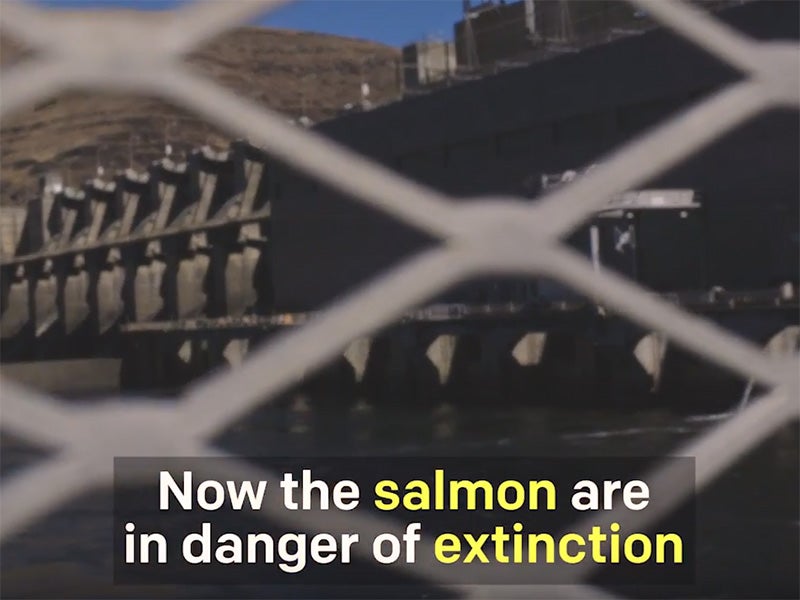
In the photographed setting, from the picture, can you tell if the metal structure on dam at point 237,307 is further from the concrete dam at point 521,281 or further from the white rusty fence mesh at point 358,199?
the white rusty fence mesh at point 358,199

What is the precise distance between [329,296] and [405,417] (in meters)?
3.21

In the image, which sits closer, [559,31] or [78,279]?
[559,31]

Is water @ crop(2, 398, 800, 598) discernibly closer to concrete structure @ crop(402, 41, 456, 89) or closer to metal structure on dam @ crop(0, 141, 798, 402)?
metal structure on dam @ crop(0, 141, 798, 402)

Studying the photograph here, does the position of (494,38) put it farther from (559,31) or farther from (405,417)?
(405,417)

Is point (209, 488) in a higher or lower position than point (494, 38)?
lower

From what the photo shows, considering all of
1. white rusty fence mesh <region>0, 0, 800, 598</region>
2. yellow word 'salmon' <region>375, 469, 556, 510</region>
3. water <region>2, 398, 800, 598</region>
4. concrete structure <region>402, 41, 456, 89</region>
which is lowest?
water <region>2, 398, 800, 598</region>

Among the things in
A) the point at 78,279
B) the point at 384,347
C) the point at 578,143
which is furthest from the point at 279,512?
the point at 78,279

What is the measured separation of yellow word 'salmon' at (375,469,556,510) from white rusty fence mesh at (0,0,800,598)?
45cm

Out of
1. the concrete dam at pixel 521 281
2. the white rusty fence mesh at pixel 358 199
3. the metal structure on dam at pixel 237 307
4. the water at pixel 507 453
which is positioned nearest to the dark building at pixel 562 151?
the concrete dam at pixel 521 281

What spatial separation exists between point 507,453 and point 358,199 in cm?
565

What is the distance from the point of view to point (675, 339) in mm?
521

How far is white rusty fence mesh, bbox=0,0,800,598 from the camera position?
1.28 feet
